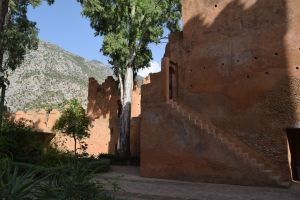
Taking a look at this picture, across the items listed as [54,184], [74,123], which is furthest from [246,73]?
[74,123]

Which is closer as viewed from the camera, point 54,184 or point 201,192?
point 54,184

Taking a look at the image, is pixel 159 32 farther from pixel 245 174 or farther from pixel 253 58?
pixel 245 174

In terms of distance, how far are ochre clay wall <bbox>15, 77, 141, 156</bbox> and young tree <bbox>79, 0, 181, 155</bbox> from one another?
3554mm

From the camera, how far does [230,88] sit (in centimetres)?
1300

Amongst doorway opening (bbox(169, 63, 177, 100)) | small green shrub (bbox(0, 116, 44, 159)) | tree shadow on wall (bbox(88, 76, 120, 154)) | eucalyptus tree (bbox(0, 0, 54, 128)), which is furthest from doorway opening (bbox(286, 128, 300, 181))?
eucalyptus tree (bbox(0, 0, 54, 128))

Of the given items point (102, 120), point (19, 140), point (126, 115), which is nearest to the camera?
point (19, 140)

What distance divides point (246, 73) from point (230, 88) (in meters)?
0.86

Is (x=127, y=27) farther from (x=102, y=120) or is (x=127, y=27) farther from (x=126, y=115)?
(x=102, y=120)

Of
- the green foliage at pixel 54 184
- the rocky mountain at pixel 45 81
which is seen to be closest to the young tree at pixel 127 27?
the green foliage at pixel 54 184

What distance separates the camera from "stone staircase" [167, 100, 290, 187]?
406 inches

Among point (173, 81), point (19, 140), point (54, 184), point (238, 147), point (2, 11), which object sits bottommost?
point (54, 184)

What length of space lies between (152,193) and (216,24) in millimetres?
8017

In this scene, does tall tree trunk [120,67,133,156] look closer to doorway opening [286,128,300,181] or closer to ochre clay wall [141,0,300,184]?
ochre clay wall [141,0,300,184]

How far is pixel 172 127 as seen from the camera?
41.5ft
